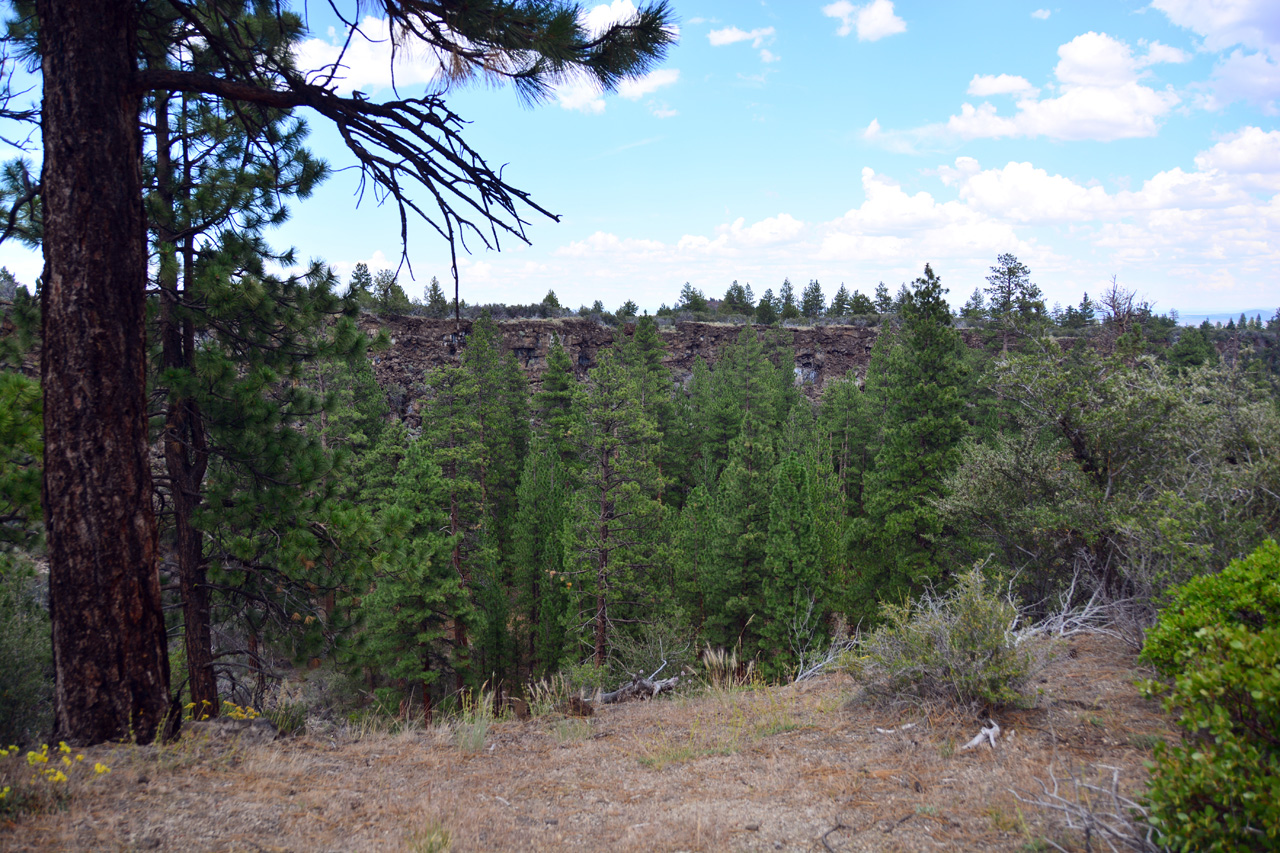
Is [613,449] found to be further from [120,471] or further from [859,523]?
[120,471]

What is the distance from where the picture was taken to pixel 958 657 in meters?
5.07

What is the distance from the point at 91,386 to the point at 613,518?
1427 cm

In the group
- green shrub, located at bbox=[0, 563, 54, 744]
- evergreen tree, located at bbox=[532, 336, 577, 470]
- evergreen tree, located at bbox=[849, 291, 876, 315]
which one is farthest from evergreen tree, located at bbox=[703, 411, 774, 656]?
evergreen tree, located at bbox=[849, 291, 876, 315]

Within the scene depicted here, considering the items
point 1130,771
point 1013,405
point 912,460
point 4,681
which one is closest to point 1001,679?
point 1130,771

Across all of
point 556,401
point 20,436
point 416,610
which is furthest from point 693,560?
point 20,436

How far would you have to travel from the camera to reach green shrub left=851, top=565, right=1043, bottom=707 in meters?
4.92

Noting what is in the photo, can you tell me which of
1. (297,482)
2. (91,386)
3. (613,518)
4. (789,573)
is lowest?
(789,573)

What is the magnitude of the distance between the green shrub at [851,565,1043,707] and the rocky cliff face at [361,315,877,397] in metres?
27.1

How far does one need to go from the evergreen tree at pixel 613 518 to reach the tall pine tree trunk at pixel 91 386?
43.4 ft

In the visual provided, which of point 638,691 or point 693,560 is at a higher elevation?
point 638,691

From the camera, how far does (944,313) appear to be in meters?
17.5

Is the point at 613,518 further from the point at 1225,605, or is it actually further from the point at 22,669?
the point at 1225,605

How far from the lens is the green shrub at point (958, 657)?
194 inches

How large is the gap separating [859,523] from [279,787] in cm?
1653
